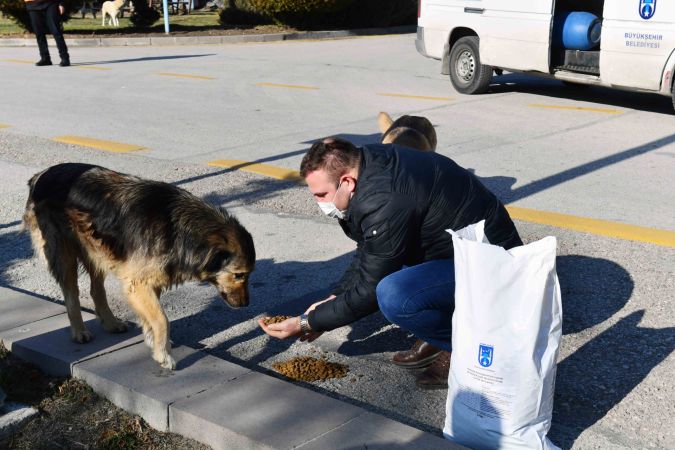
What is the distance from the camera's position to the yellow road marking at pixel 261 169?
309 inches

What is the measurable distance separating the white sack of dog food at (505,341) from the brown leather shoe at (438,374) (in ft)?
1.67

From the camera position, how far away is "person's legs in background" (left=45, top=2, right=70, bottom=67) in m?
16.5

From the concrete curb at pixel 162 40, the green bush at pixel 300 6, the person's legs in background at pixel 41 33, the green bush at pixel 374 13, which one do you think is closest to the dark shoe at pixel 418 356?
the person's legs in background at pixel 41 33

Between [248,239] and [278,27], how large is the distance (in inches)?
825

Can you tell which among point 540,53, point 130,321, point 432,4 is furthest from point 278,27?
point 130,321

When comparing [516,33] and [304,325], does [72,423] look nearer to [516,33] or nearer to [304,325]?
[304,325]

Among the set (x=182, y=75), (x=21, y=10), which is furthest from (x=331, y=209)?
(x=21, y=10)

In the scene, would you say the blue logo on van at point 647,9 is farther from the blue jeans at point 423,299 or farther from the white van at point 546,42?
the blue jeans at point 423,299

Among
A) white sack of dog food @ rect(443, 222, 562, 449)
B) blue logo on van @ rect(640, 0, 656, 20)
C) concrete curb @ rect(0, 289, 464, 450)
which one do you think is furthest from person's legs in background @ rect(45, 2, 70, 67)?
white sack of dog food @ rect(443, 222, 562, 449)

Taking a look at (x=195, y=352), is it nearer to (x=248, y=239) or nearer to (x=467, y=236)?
(x=248, y=239)

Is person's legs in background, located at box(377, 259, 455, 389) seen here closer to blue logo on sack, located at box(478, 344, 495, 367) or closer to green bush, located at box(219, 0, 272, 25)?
blue logo on sack, located at box(478, 344, 495, 367)

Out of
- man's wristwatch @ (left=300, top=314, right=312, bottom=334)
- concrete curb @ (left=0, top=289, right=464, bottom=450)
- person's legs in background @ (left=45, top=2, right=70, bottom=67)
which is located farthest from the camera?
person's legs in background @ (left=45, top=2, right=70, bottom=67)

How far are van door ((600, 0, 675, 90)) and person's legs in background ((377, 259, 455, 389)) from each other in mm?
7101

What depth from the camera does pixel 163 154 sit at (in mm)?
8930
